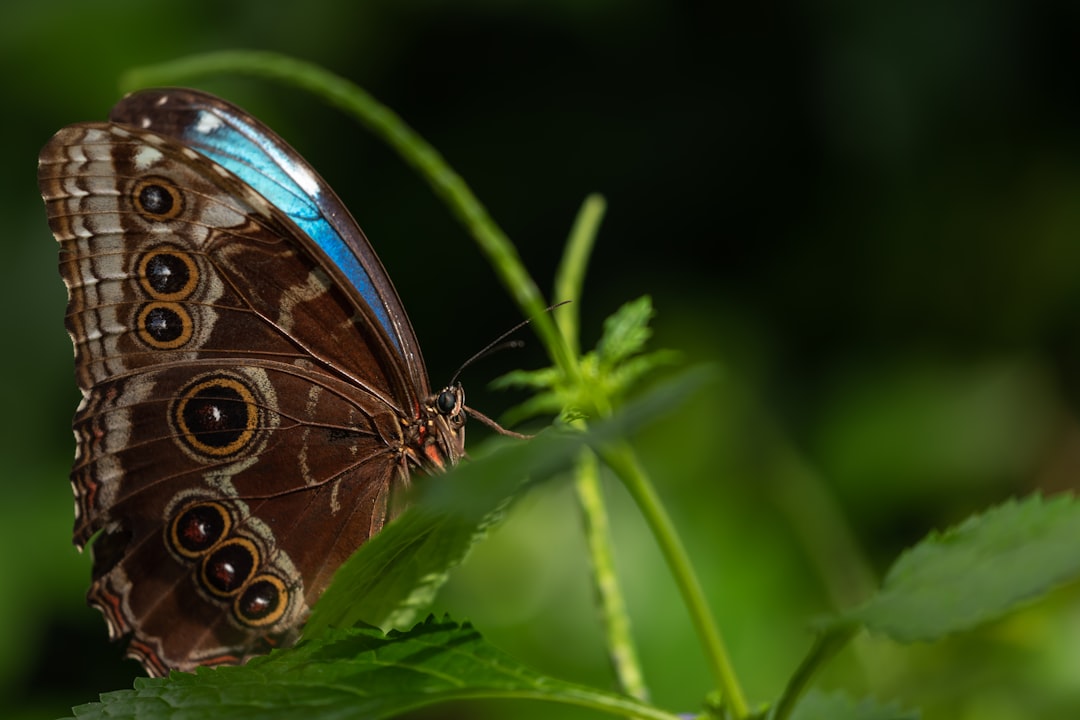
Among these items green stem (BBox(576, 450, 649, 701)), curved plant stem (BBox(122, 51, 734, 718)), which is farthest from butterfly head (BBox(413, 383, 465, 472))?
green stem (BBox(576, 450, 649, 701))

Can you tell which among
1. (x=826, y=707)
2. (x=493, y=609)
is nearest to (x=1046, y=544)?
(x=826, y=707)

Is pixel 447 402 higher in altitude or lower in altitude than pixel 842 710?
higher

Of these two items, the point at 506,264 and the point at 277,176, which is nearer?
the point at 506,264

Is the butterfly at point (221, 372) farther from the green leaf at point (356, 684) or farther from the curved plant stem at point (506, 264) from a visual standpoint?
the green leaf at point (356, 684)

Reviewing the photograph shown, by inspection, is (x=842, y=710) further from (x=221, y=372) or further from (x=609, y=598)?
(x=221, y=372)

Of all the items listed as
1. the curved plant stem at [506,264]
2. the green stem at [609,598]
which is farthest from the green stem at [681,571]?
the green stem at [609,598]

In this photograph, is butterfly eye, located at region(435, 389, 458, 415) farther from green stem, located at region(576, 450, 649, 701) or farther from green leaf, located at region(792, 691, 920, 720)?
green leaf, located at region(792, 691, 920, 720)

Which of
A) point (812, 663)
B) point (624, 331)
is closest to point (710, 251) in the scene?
point (624, 331)
